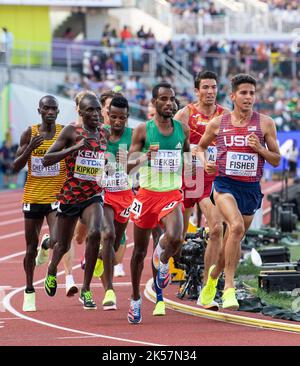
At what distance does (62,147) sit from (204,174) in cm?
200


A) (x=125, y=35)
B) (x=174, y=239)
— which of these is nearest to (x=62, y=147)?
(x=174, y=239)

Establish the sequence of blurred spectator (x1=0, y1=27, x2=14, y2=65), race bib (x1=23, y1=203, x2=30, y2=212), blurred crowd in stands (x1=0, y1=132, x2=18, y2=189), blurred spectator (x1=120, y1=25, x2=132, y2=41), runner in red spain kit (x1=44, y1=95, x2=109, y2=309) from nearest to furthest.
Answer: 1. runner in red spain kit (x1=44, y1=95, x2=109, y2=309)
2. race bib (x1=23, y1=203, x2=30, y2=212)
3. blurred crowd in stands (x1=0, y1=132, x2=18, y2=189)
4. blurred spectator (x1=0, y1=27, x2=14, y2=65)
5. blurred spectator (x1=120, y1=25, x2=132, y2=41)

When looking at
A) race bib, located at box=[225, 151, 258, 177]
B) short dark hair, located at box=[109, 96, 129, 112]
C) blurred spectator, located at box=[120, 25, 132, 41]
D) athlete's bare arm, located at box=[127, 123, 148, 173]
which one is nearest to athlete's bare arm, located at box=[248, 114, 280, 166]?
race bib, located at box=[225, 151, 258, 177]

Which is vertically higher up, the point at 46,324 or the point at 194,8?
the point at 194,8

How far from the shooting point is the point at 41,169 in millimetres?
13047

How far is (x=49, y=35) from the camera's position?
4997 cm

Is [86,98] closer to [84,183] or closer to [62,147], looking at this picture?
[62,147]

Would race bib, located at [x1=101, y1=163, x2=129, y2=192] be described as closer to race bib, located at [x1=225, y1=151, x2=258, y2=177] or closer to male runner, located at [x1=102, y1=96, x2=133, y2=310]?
male runner, located at [x1=102, y1=96, x2=133, y2=310]

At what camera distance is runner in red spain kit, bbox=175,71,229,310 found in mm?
12797

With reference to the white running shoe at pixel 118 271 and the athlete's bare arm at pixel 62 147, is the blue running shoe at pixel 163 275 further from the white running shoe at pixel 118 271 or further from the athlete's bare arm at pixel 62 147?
the white running shoe at pixel 118 271

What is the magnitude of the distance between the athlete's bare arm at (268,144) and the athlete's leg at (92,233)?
1.68 metres

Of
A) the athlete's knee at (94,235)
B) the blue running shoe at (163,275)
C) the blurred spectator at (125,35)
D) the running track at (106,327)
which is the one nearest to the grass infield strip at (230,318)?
the running track at (106,327)
